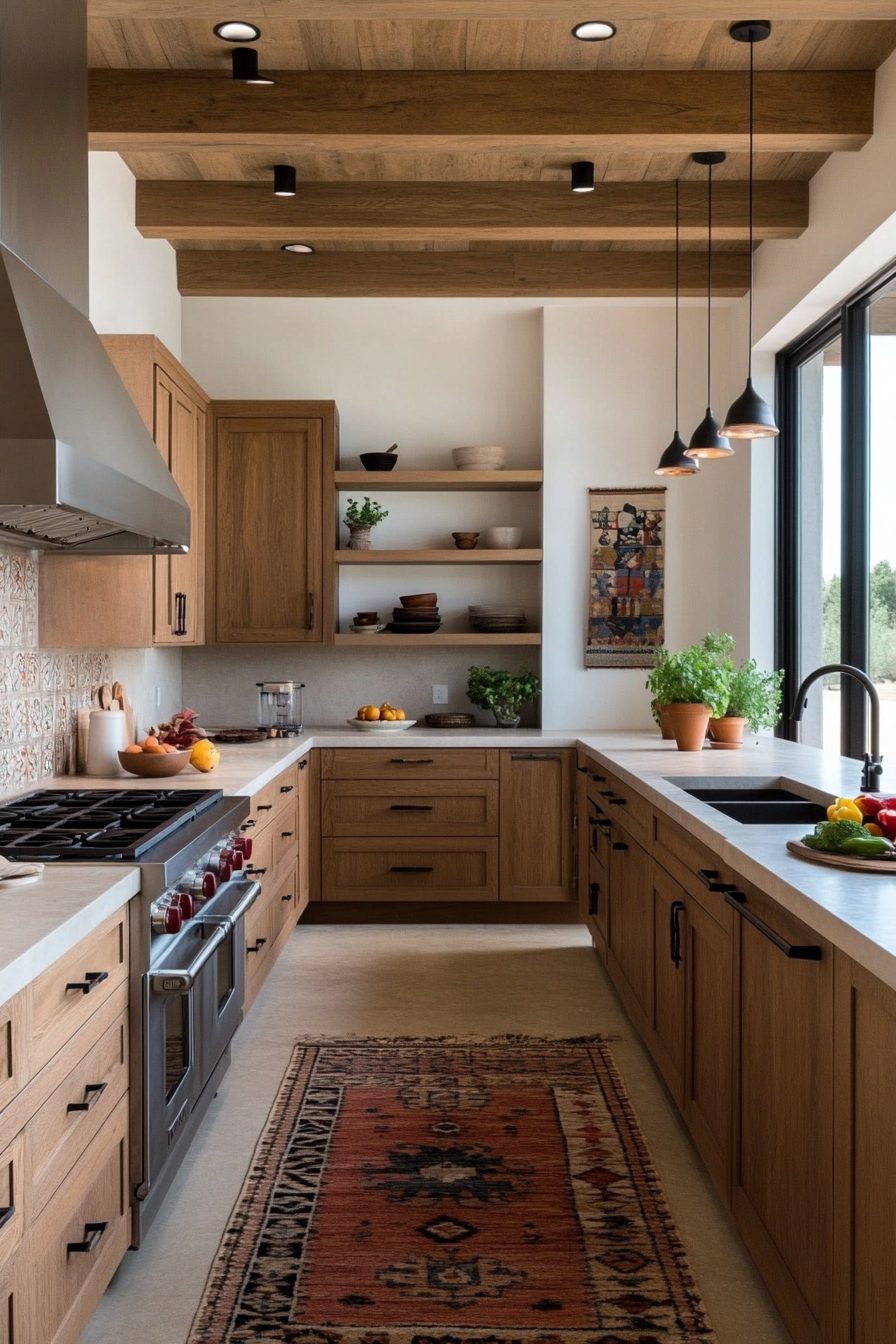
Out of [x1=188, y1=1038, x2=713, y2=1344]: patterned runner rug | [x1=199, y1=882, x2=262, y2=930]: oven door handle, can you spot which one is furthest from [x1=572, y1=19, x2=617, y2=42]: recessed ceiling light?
[x1=188, y1=1038, x2=713, y2=1344]: patterned runner rug

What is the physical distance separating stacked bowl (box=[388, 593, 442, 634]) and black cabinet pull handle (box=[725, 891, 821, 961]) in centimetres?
332

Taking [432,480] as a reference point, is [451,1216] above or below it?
below

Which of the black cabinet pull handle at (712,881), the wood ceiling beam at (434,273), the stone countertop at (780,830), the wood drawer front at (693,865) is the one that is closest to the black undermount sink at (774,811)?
the stone countertop at (780,830)

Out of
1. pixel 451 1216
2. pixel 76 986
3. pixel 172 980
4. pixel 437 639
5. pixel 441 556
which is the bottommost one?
pixel 451 1216

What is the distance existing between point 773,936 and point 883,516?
2608mm

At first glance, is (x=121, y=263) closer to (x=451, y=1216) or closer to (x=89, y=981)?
(x=89, y=981)

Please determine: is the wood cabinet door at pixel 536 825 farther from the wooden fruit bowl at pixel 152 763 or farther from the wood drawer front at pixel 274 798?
the wooden fruit bowl at pixel 152 763

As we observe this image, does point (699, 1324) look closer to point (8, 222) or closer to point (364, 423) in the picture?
point (8, 222)

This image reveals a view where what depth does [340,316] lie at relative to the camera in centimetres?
566

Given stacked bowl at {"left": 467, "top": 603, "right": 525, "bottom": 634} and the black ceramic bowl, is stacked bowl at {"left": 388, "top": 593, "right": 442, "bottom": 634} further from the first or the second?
the black ceramic bowl

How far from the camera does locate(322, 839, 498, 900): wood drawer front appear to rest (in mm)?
5086

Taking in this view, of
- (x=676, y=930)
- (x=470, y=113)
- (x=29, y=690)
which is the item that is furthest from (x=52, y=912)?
(x=470, y=113)

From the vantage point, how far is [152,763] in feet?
12.0

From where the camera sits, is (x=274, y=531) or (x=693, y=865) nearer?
(x=693, y=865)
